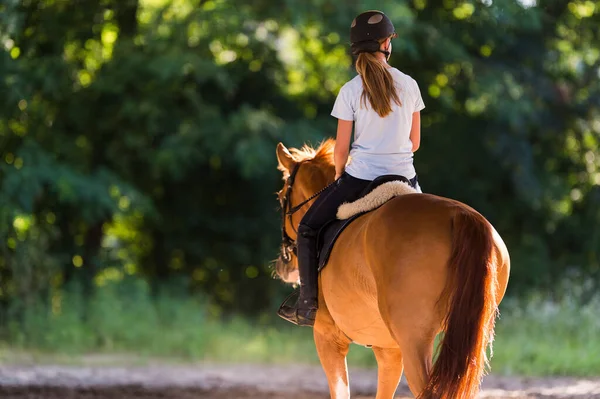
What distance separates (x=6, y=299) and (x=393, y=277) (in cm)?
1005

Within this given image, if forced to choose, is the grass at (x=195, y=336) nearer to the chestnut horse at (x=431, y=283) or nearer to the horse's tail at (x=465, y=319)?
the chestnut horse at (x=431, y=283)

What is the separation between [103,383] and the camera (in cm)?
943

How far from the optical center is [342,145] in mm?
5230

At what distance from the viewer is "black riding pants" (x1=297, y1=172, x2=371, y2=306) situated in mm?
5191

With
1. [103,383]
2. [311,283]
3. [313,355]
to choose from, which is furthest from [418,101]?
[313,355]

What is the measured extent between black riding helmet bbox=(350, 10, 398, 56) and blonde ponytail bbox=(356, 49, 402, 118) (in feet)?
0.22

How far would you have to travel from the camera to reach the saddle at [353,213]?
15.9 ft

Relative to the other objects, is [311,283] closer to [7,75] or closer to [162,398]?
[162,398]

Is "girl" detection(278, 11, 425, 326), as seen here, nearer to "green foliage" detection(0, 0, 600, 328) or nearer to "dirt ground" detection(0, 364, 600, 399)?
"dirt ground" detection(0, 364, 600, 399)

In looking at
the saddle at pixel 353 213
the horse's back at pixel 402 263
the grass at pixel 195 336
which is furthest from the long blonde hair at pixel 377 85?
the grass at pixel 195 336

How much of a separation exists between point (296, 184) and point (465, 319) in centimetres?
221

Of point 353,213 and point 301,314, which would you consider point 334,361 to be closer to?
point 301,314

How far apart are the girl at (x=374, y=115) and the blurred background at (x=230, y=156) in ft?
20.2

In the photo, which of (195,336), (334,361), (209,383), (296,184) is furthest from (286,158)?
(195,336)
